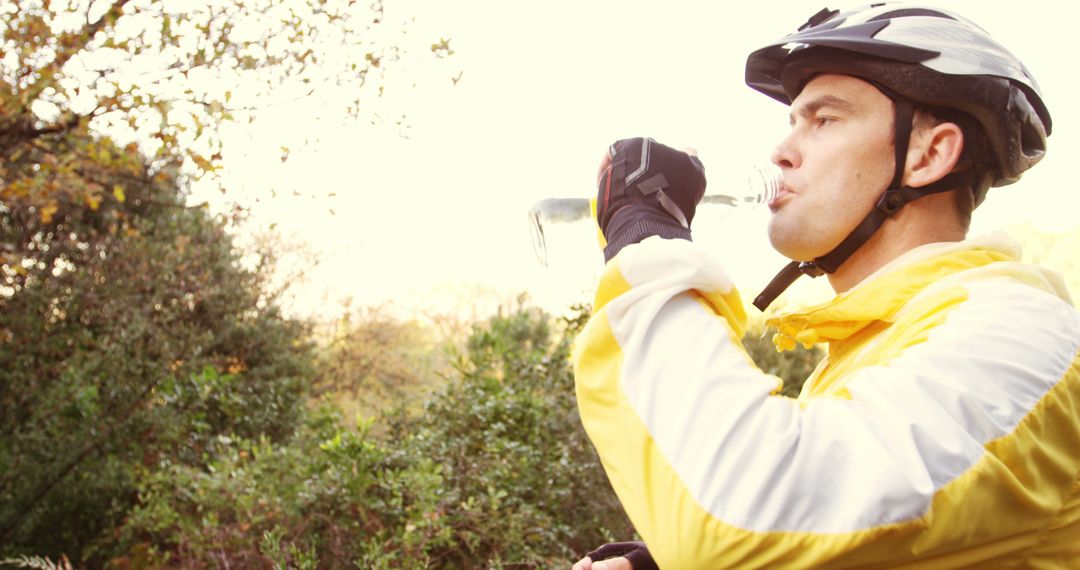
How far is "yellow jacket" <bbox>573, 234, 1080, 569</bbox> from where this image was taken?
1.07 meters

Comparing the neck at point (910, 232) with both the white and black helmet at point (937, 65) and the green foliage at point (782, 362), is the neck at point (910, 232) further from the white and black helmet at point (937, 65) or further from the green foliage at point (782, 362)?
the green foliage at point (782, 362)

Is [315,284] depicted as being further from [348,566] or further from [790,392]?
[348,566]

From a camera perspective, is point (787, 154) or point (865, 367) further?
point (787, 154)

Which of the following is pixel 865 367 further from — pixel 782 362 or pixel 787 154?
pixel 782 362

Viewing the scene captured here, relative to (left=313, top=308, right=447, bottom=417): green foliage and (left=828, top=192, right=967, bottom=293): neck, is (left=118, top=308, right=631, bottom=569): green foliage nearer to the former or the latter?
(left=828, top=192, right=967, bottom=293): neck

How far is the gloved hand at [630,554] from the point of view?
59.8 inches

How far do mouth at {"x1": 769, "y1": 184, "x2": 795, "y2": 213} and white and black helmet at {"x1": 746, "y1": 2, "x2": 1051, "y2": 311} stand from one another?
0.47 feet

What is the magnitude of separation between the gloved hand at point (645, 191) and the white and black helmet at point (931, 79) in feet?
1.31

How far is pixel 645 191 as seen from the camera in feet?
4.86

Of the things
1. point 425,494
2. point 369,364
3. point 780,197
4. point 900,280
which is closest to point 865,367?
point 900,280

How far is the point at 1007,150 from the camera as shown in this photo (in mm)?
1695

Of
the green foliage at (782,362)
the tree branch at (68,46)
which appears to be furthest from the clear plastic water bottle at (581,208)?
the green foliage at (782,362)

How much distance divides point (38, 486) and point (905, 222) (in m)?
6.27

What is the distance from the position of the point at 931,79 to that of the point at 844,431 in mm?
867
